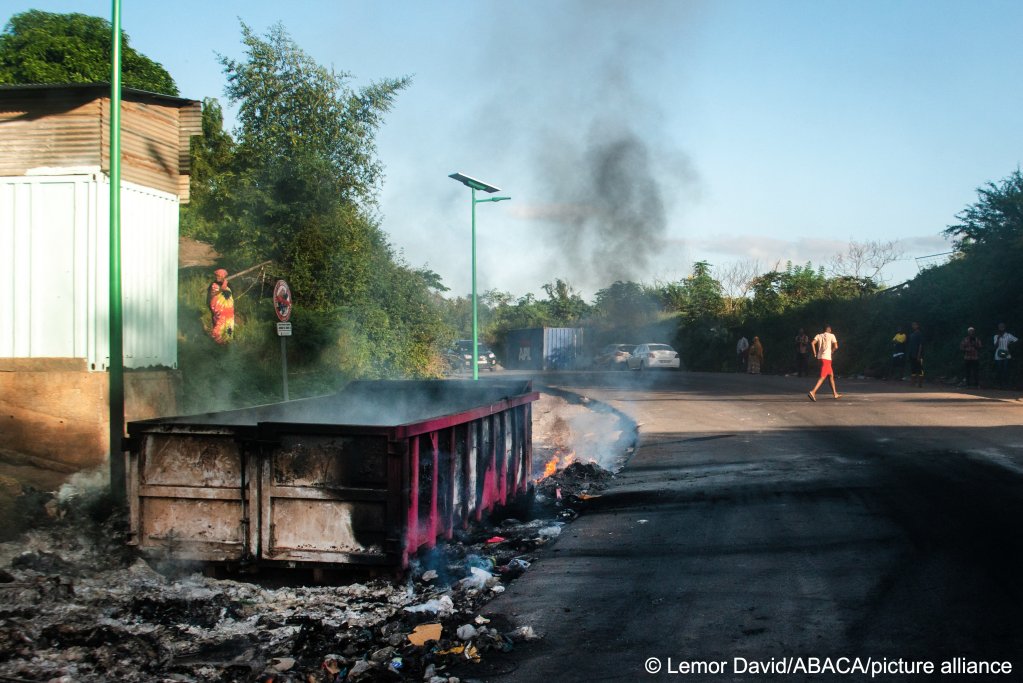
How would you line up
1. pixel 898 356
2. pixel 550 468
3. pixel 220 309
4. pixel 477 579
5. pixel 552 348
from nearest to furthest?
pixel 477 579
pixel 550 468
pixel 220 309
pixel 898 356
pixel 552 348

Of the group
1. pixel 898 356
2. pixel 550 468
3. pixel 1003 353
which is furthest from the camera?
pixel 898 356

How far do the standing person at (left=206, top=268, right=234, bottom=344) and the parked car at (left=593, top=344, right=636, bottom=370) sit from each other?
25.1m

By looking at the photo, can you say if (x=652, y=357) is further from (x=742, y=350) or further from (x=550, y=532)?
(x=550, y=532)

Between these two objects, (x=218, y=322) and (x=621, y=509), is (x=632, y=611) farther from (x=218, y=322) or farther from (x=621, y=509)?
(x=218, y=322)

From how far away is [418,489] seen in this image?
5770mm

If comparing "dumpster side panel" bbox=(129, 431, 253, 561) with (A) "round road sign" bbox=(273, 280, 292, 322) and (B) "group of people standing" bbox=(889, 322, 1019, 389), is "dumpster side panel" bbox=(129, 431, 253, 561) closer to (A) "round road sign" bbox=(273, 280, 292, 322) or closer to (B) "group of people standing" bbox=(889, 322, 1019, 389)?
(A) "round road sign" bbox=(273, 280, 292, 322)

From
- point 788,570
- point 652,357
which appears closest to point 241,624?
point 788,570

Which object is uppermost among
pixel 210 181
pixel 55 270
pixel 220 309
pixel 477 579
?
pixel 210 181

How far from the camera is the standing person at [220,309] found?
14117mm

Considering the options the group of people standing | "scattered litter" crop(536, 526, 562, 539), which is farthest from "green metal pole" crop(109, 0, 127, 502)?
the group of people standing

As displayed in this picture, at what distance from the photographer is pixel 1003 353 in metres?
20.5

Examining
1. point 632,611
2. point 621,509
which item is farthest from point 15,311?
point 632,611

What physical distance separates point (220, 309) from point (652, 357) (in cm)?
2482

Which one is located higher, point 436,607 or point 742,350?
point 742,350
